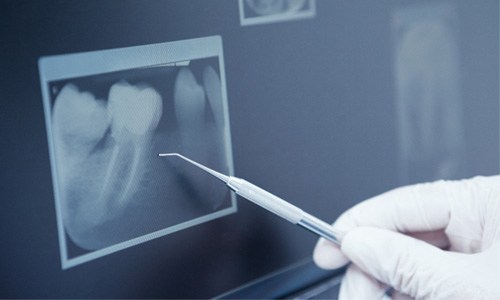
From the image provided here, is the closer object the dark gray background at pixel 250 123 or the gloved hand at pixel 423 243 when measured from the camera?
the dark gray background at pixel 250 123

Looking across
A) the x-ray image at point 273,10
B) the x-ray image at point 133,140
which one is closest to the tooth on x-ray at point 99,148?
the x-ray image at point 133,140

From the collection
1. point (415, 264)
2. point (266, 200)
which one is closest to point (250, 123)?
point (266, 200)

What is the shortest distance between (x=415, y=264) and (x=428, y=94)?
243 millimetres

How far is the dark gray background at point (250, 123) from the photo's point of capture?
0.38 metres

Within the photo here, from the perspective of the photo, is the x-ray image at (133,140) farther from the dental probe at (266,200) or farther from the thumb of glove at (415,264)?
the thumb of glove at (415,264)

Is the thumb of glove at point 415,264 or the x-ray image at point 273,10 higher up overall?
the x-ray image at point 273,10

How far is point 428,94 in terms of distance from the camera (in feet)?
2.19

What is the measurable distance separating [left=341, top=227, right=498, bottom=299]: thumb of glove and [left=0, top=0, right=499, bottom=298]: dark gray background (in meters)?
0.07

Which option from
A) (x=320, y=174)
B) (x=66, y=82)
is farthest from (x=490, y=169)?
(x=66, y=82)

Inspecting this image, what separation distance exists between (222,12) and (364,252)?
0.27 metres

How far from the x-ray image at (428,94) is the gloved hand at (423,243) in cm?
8

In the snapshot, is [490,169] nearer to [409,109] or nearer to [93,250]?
[409,109]

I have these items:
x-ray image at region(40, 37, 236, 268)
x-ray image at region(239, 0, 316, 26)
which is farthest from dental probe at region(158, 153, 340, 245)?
x-ray image at region(239, 0, 316, 26)

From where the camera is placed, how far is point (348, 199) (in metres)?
0.60
